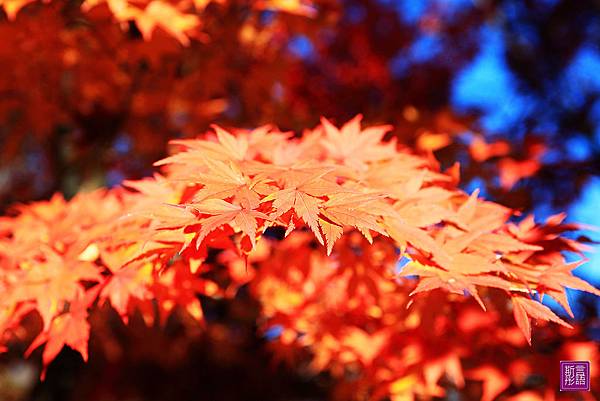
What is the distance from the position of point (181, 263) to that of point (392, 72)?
2.43 m

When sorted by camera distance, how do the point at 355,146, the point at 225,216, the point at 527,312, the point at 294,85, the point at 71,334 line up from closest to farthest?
the point at 225,216 → the point at 527,312 → the point at 71,334 → the point at 355,146 → the point at 294,85

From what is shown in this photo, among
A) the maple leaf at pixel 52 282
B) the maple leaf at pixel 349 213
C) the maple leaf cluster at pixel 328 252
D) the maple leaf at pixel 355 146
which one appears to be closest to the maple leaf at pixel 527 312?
the maple leaf cluster at pixel 328 252

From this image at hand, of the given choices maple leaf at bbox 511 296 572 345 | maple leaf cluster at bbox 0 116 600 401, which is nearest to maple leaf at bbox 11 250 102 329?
maple leaf cluster at bbox 0 116 600 401

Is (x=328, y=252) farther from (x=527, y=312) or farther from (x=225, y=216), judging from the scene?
(x=527, y=312)

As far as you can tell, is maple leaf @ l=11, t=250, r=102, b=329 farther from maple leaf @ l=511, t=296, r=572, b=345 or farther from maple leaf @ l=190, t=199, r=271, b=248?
maple leaf @ l=511, t=296, r=572, b=345

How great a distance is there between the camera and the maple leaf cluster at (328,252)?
1.01 metres

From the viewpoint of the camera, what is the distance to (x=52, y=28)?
84.0 inches

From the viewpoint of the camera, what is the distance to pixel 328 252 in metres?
0.91

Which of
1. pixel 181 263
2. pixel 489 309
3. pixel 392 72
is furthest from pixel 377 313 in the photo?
pixel 392 72

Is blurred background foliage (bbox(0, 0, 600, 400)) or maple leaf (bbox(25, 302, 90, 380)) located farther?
blurred background foliage (bbox(0, 0, 600, 400))

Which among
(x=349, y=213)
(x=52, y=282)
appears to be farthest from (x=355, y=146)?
(x=52, y=282)

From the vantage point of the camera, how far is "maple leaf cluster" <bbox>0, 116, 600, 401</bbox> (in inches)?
39.9

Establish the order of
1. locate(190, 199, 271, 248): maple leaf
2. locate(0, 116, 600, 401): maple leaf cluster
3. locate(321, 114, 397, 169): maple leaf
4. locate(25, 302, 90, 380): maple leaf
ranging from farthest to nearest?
locate(321, 114, 397, 169): maple leaf → locate(25, 302, 90, 380): maple leaf → locate(0, 116, 600, 401): maple leaf cluster → locate(190, 199, 271, 248): maple leaf

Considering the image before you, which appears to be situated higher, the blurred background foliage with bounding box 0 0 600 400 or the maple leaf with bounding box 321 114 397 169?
the blurred background foliage with bounding box 0 0 600 400
